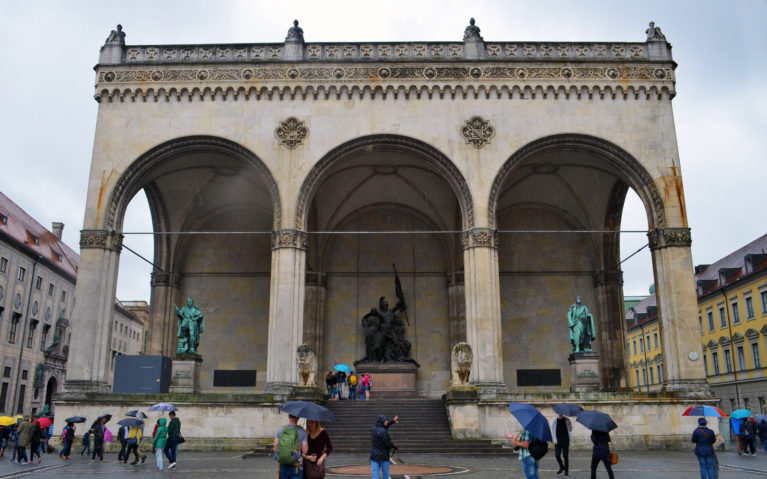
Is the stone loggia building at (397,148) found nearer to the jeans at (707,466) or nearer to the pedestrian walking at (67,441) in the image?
the pedestrian walking at (67,441)

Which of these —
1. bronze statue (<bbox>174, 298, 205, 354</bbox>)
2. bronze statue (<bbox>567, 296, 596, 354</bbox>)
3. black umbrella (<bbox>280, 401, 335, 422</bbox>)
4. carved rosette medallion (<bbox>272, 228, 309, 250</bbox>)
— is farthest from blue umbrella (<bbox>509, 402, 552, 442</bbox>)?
bronze statue (<bbox>174, 298, 205, 354</bbox>)

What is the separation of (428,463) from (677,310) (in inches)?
430

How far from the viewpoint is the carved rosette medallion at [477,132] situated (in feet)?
74.0

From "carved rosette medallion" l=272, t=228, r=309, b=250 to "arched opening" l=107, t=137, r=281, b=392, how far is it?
13.3 feet

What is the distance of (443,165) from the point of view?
22578 mm

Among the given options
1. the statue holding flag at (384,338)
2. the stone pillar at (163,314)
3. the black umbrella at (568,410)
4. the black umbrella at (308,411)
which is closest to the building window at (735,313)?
the statue holding flag at (384,338)

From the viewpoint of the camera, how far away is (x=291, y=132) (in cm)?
2264

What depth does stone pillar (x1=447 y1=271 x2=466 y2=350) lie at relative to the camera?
27297 millimetres

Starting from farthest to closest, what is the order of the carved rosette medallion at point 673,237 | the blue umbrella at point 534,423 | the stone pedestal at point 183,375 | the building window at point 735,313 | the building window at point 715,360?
the building window at point 715,360
the building window at point 735,313
the stone pedestal at point 183,375
the carved rosette medallion at point 673,237
the blue umbrella at point 534,423

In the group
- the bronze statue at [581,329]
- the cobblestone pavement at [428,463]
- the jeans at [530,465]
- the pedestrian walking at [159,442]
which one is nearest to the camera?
the jeans at [530,465]

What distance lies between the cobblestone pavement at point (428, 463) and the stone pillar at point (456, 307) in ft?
31.2

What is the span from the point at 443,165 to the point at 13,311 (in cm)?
3095

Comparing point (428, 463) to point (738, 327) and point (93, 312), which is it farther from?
point (738, 327)

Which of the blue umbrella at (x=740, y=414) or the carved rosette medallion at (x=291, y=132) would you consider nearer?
the blue umbrella at (x=740, y=414)
